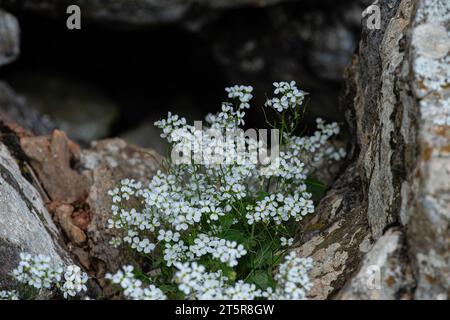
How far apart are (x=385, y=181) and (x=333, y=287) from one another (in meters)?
0.72

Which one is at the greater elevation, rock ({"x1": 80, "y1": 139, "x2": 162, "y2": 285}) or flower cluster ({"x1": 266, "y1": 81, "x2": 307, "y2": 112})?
flower cluster ({"x1": 266, "y1": 81, "x2": 307, "y2": 112})

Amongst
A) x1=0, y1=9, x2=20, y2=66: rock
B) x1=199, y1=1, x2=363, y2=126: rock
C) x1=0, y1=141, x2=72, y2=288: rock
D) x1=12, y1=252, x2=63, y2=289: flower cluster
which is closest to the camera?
x1=12, y1=252, x2=63, y2=289: flower cluster

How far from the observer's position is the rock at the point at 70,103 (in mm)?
9109

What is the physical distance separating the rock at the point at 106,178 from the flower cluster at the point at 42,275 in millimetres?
899

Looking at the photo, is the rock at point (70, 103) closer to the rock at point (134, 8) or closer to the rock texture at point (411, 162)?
the rock at point (134, 8)

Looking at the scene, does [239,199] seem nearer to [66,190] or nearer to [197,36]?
[66,190]

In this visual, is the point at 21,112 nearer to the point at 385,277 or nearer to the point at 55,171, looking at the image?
the point at 55,171

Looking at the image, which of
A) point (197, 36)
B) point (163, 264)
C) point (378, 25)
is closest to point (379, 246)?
point (163, 264)

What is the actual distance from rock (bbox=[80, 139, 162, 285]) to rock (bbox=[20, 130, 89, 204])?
0.46ft

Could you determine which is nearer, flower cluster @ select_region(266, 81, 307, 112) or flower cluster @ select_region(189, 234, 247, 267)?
flower cluster @ select_region(189, 234, 247, 267)

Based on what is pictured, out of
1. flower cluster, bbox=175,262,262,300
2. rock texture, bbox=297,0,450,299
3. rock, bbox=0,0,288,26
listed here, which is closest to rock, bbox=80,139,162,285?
flower cluster, bbox=175,262,262,300

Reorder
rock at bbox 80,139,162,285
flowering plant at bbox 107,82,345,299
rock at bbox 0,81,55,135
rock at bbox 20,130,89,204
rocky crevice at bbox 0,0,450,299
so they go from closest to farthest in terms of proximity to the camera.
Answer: rocky crevice at bbox 0,0,450,299, flowering plant at bbox 107,82,345,299, rock at bbox 80,139,162,285, rock at bbox 20,130,89,204, rock at bbox 0,81,55,135

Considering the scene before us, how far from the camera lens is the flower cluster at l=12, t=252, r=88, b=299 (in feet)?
13.8

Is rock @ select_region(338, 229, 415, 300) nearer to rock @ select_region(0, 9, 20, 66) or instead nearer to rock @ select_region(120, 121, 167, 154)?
rock @ select_region(0, 9, 20, 66)
